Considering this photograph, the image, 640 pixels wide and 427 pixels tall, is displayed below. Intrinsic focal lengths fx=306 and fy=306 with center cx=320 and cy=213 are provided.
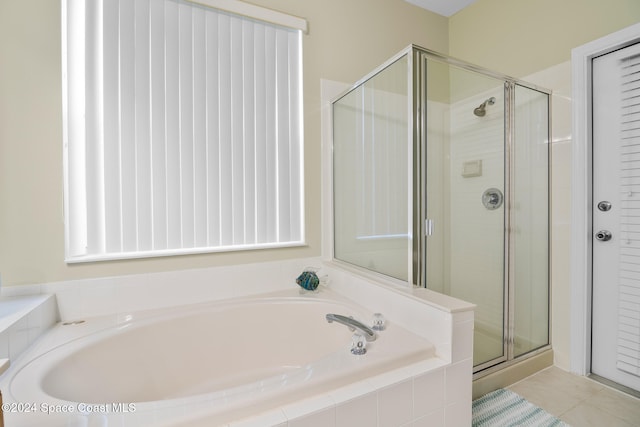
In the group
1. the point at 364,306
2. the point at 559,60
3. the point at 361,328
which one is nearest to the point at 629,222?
Result: the point at 559,60

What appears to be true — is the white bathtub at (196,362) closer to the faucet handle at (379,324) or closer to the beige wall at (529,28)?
the faucet handle at (379,324)

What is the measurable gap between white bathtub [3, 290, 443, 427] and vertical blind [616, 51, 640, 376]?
1.31 metres

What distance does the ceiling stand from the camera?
2469 millimetres

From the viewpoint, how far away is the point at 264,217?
6.56 feet

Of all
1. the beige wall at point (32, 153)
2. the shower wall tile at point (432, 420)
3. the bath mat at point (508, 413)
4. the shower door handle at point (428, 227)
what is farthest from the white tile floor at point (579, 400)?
the beige wall at point (32, 153)

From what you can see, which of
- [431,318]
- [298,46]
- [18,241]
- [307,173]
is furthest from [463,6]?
[18,241]

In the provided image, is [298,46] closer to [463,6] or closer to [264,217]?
[264,217]

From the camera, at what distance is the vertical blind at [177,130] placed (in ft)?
5.20

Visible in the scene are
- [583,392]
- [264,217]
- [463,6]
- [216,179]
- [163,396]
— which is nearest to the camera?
[163,396]

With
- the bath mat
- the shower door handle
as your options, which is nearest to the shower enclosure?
the shower door handle

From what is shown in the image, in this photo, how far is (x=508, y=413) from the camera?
1504 millimetres

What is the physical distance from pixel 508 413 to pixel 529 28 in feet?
7.78

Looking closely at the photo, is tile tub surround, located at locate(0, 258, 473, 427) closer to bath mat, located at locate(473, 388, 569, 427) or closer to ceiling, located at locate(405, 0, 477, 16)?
bath mat, located at locate(473, 388, 569, 427)

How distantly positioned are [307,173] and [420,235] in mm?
918
